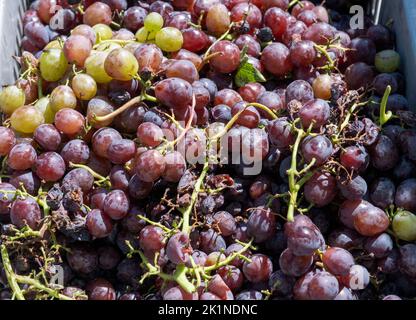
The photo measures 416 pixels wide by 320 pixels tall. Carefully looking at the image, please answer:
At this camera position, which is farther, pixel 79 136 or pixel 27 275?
pixel 79 136

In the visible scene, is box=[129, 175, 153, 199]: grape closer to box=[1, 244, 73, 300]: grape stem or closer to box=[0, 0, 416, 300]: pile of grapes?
box=[0, 0, 416, 300]: pile of grapes

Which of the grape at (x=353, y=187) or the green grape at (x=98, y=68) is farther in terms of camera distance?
Result: the green grape at (x=98, y=68)

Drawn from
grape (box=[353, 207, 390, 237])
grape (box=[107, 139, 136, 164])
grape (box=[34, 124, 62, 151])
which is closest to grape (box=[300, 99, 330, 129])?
grape (box=[353, 207, 390, 237])

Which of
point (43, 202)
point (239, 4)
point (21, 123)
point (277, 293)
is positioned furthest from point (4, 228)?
point (239, 4)

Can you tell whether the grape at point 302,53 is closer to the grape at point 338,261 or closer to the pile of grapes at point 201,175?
the pile of grapes at point 201,175

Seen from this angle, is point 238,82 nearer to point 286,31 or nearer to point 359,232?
point 286,31

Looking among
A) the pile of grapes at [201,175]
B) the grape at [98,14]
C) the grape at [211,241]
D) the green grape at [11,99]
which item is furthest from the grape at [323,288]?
the grape at [98,14]

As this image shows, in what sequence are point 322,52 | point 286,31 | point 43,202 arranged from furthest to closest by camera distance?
point 286,31 → point 322,52 → point 43,202
